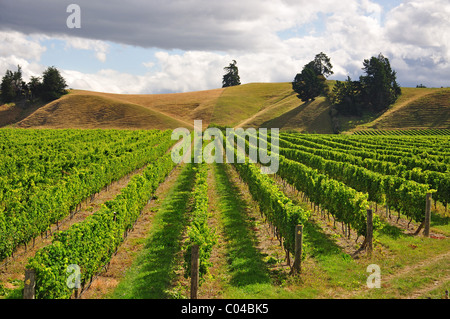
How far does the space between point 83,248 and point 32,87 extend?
138m

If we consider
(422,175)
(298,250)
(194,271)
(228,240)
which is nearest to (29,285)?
(194,271)

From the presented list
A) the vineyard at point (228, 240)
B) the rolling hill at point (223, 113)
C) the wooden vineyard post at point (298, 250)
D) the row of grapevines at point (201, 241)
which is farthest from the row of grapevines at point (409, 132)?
the wooden vineyard post at point (298, 250)

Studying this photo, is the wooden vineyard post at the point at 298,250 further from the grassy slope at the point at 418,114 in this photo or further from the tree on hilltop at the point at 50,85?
the tree on hilltop at the point at 50,85

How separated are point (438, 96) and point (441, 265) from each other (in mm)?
108159

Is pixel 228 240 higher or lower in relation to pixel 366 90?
lower

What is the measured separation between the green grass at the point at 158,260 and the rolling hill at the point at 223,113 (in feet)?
270

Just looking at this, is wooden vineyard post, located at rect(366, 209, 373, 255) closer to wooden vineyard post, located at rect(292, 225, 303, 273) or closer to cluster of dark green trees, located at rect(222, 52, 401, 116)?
wooden vineyard post, located at rect(292, 225, 303, 273)

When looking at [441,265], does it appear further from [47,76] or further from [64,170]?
[47,76]

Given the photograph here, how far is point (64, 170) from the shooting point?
111 ft

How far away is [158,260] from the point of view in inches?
629

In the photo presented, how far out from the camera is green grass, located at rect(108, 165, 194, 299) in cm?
1329

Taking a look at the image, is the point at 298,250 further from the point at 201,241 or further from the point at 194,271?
the point at 194,271

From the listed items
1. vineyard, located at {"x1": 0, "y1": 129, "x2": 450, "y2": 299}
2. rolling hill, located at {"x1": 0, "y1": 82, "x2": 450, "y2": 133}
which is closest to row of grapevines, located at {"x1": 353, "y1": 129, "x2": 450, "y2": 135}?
rolling hill, located at {"x1": 0, "y1": 82, "x2": 450, "y2": 133}
